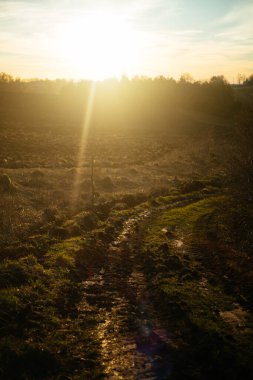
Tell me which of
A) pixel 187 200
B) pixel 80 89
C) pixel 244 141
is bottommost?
pixel 187 200

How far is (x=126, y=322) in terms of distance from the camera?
14.2m

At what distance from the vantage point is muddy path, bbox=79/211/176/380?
11650 mm

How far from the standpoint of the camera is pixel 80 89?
129125 mm

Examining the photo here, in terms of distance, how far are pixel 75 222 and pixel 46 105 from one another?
91.5m

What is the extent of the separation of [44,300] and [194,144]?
2489 inches

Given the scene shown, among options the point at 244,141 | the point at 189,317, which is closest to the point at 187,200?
the point at 244,141

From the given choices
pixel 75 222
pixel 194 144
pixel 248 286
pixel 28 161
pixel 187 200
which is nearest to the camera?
pixel 248 286

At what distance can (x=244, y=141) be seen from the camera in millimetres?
27516

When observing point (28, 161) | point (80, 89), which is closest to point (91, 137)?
point (28, 161)

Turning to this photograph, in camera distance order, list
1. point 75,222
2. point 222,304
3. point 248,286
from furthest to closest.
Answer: point 75,222, point 248,286, point 222,304

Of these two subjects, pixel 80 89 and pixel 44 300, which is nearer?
pixel 44 300

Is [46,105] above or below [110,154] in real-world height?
above

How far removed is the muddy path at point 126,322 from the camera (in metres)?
11.6

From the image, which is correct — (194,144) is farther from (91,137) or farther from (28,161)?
(28,161)
